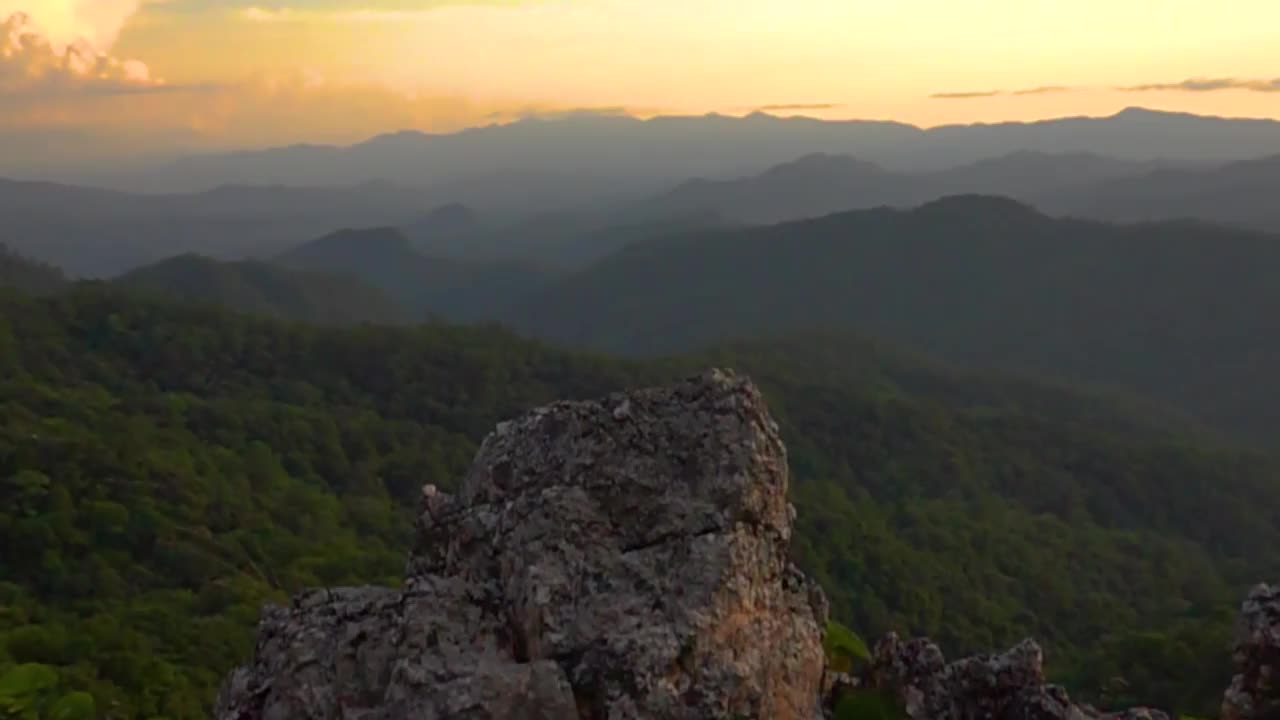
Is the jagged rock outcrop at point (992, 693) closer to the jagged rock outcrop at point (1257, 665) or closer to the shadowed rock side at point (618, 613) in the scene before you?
the shadowed rock side at point (618, 613)

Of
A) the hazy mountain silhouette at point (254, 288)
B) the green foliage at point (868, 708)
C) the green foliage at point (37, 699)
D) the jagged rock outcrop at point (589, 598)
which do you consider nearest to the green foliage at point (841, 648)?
the jagged rock outcrop at point (589, 598)

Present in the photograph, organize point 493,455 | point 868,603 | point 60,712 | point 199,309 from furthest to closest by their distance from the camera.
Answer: point 199,309 → point 868,603 → point 60,712 → point 493,455

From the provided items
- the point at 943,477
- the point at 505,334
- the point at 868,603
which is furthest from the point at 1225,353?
the point at 868,603

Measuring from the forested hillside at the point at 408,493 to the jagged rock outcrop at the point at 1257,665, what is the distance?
18.2m

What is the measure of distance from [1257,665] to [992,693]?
6.80ft

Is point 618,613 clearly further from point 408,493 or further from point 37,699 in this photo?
point 408,493

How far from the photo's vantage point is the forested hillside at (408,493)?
30.7 m

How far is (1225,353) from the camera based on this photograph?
16175 cm

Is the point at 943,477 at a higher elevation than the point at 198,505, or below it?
below

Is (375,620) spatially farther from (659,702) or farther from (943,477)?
(943,477)

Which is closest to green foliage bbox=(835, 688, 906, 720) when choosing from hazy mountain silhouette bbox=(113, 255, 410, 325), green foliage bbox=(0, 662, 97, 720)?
green foliage bbox=(0, 662, 97, 720)

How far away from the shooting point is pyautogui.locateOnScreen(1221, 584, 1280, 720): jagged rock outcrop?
25.2 ft

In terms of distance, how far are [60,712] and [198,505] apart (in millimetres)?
26431

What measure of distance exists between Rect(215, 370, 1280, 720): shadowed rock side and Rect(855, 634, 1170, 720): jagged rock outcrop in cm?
1
